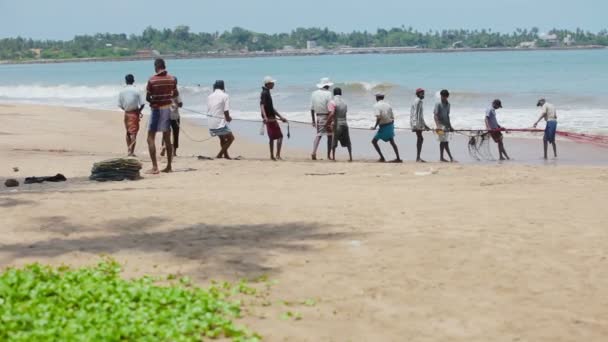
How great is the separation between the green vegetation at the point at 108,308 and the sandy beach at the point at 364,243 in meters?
0.26

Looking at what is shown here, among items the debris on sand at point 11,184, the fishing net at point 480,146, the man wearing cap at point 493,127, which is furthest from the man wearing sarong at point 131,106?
the man wearing cap at point 493,127

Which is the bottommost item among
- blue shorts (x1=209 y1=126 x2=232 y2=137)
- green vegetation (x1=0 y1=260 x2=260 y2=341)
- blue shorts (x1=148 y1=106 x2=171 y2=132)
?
blue shorts (x1=209 y1=126 x2=232 y2=137)

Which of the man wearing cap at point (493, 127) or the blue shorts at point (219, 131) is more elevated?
the blue shorts at point (219, 131)

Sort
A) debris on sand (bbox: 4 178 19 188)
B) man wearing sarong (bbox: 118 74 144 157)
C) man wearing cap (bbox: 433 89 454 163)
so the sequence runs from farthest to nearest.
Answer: man wearing cap (bbox: 433 89 454 163), man wearing sarong (bbox: 118 74 144 157), debris on sand (bbox: 4 178 19 188)

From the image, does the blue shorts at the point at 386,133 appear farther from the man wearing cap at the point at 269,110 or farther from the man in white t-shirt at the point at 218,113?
the man in white t-shirt at the point at 218,113

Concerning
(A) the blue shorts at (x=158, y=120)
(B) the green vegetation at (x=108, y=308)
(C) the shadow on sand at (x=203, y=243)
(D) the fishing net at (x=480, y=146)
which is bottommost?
(D) the fishing net at (x=480, y=146)

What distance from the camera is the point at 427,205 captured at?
9.76m

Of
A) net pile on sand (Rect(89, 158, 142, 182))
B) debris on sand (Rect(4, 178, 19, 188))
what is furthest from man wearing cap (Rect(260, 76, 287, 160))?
debris on sand (Rect(4, 178, 19, 188))

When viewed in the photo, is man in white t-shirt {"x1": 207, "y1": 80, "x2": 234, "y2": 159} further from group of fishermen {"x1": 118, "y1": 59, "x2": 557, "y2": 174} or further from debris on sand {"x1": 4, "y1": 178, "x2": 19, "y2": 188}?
debris on sand {"x1": 4, "y1": 178, "x2": 19, "y2": 188}

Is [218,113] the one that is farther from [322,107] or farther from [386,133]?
[386,133]

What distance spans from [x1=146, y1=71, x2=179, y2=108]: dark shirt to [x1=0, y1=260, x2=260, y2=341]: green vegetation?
616cm

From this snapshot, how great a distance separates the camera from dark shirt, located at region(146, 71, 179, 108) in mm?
12578

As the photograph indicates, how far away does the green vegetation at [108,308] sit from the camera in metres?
5.31

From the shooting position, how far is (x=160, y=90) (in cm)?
1265
